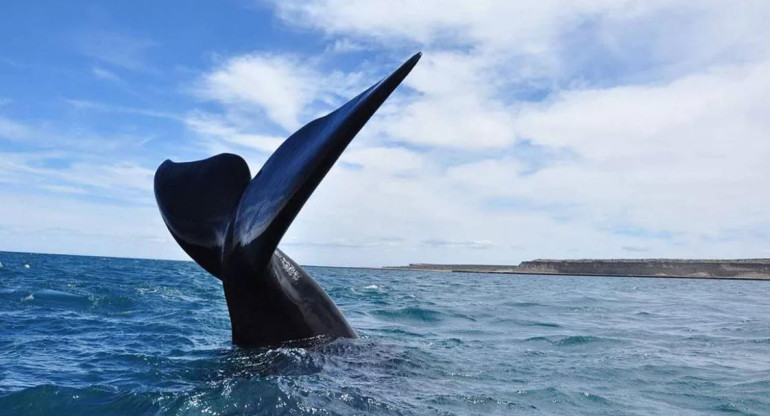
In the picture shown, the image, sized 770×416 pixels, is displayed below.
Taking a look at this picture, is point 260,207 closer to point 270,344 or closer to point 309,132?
point 309,132

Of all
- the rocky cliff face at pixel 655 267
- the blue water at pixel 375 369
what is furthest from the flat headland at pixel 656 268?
the blue water at pixel 375 369

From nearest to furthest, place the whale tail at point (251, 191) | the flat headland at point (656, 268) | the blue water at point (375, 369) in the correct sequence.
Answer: the whale tail at point (251, 191) < the blue water at point (375, 369) < the flat headland at point (656, 268)

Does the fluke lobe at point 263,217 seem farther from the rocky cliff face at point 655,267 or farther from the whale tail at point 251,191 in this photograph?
the rocky cliff face at point 655,267

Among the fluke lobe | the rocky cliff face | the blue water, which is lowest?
the blue water

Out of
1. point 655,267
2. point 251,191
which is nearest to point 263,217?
point 251,191

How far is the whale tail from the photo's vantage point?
4.19 m

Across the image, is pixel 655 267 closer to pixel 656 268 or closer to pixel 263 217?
pixel 656 268

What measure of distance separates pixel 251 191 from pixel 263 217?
1.77 ft

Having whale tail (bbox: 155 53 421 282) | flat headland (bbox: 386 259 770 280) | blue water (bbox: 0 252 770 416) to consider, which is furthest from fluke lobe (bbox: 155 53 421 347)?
flat headland (bbox: 386 259 770 280)

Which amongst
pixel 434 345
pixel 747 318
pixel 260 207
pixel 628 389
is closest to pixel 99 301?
pixel 434 345

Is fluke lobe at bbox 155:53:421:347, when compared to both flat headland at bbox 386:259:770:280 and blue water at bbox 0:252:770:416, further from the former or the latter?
flat headland at bbox 386:259:770:280

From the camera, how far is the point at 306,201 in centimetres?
432

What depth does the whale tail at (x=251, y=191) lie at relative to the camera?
419cm

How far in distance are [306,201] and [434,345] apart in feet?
16.8
